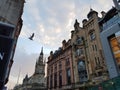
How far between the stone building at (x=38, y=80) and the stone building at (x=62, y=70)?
30362 millimetres

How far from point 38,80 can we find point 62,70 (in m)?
51.6

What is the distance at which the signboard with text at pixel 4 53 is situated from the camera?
13.2m

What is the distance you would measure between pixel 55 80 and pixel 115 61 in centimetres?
2653

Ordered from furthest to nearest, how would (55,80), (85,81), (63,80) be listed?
(55,80), (63,80), (85,81)

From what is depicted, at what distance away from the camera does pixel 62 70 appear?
3831 centimetres

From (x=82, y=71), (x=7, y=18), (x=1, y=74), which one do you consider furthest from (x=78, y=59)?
(x=1, y=74)

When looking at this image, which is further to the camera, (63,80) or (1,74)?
(63,80)

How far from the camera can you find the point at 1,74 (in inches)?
511

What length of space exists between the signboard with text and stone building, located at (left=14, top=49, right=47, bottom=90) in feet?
198

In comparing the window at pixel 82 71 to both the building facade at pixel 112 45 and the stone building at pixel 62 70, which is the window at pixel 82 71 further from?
the building facade at pixel 112 45

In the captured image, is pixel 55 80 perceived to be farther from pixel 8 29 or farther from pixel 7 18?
pixel 8 29

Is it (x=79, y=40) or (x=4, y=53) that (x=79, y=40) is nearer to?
(x=79, y=40)

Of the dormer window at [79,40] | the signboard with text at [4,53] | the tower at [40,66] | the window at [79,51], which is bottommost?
the signboard with text at [4,53]

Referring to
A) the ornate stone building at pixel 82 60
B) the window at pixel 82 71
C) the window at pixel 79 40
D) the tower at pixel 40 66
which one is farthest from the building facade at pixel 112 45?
the tower at pixel 40 66
